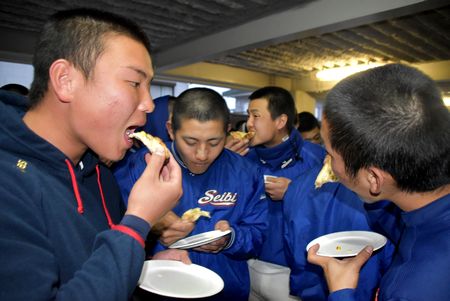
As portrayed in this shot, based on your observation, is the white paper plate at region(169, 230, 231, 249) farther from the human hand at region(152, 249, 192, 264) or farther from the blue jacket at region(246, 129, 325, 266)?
the blue jacket at region(246, 129, 325, 266)

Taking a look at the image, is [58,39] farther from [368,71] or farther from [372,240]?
[372,240]

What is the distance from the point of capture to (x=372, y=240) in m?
1.78

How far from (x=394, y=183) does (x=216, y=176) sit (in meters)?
1.36

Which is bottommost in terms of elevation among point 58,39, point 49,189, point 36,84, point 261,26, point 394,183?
point 49,189

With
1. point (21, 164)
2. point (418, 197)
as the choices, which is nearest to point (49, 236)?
point (21, 164)

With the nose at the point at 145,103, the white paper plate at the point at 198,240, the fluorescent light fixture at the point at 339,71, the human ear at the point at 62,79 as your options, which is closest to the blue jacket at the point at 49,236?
the human ear at the point at 62,79

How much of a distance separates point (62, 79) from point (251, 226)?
5.30 ft

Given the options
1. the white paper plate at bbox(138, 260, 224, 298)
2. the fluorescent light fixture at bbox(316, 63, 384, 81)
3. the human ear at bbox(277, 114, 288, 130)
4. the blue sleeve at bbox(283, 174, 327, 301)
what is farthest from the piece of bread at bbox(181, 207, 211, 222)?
the fluorescent light fixture at bbox(316, 63, 384, 81)

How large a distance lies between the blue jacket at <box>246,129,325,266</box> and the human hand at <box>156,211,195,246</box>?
111cm

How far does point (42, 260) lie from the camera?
955mm

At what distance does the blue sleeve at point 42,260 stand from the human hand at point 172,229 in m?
0.99

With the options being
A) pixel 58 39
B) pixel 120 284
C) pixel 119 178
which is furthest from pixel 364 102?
pixel 119 178

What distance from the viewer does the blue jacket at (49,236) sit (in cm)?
91

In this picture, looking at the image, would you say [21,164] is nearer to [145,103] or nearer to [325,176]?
[145,103]
